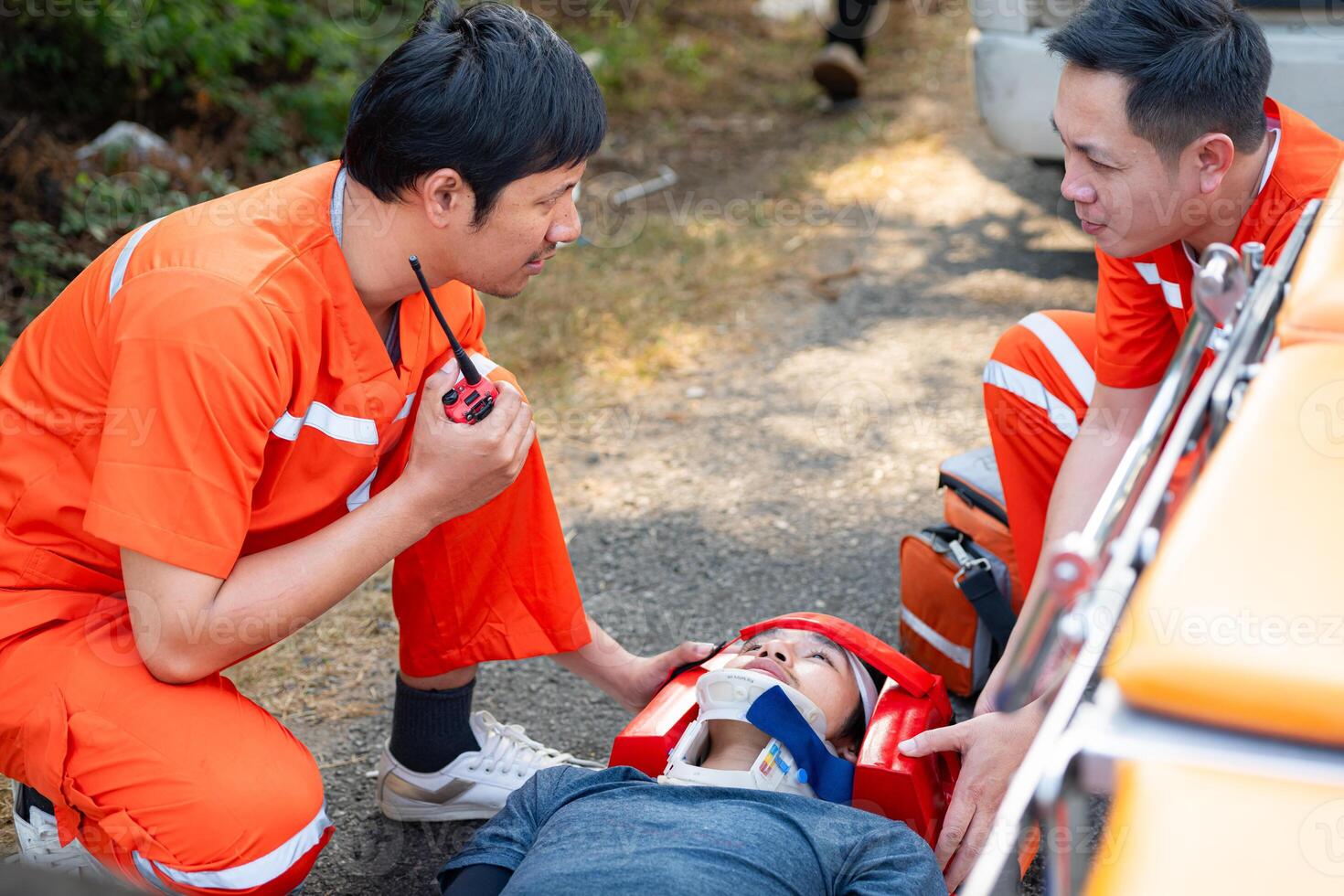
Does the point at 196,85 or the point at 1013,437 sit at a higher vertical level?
the point at 1013,437

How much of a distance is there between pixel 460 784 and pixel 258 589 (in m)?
0.74

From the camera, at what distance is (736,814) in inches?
66.0

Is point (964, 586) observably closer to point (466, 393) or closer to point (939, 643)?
point (939, 643)

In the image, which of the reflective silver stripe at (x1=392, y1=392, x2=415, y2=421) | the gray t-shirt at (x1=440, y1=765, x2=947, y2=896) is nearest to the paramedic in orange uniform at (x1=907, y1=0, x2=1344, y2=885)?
the gray t-shirt at (x1=440, y1=765, x2=947, y2=896)

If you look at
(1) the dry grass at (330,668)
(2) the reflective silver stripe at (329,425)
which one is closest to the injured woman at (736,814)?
(2) the reflective silver stripe at (329,425)

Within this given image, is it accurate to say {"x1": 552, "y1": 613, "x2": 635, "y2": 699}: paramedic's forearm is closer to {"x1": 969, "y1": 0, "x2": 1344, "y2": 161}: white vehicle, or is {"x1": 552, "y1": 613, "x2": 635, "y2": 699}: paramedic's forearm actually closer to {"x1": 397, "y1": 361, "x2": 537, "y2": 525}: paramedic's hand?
{"x1": 397, "y1": 361, "x2": 537, "y2": 525}: paramedic's hand

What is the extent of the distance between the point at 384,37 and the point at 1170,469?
5.69 metres

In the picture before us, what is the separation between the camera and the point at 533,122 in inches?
71.0

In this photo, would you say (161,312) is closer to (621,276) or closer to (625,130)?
(621,276)

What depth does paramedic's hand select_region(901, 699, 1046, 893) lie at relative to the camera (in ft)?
5.91

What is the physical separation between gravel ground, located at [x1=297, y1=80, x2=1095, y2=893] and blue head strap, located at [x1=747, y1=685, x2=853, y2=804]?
451mm

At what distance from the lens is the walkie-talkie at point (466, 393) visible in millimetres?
1815

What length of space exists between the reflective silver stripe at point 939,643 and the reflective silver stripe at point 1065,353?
1.82 ft

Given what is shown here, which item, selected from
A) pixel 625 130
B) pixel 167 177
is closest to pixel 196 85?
pixel 167 177
